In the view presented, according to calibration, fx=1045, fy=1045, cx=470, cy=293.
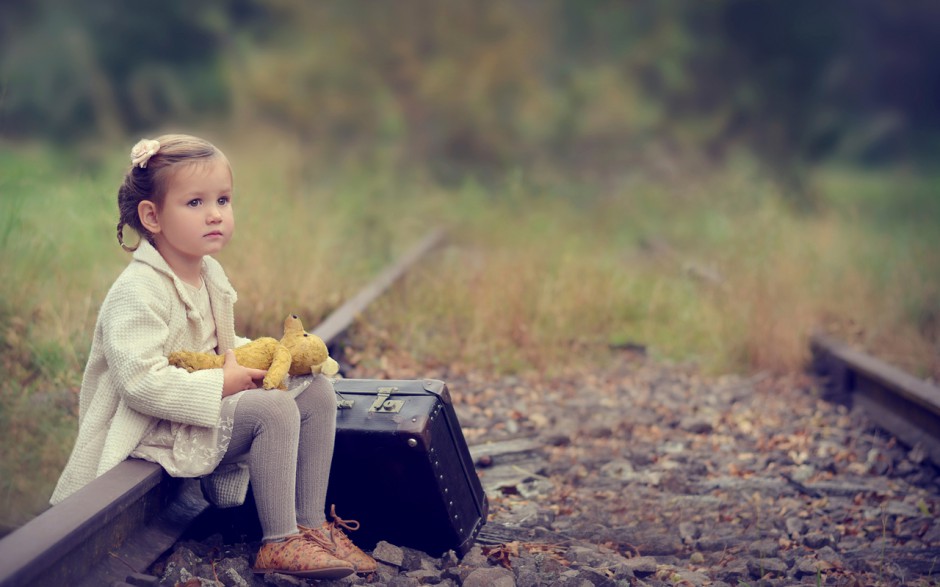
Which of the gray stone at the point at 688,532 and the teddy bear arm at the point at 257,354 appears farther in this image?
the gray stone at the point at 688,532

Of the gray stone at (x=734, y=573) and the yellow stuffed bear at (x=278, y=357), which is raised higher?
the yellow stuffed bear at (x=278, y=357)

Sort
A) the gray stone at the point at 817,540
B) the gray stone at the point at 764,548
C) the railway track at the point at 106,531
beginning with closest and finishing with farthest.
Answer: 1. the railway track at the point at 106,531
2. the gray stone at the point at 764,548
3. the gray stone at the point at 817,540

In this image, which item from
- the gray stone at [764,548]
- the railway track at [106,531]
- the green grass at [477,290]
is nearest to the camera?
the railway track at [106,531]

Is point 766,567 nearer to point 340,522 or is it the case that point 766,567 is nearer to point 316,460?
point 340,522

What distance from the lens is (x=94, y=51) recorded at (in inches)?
1011

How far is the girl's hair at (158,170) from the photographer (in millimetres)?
2820

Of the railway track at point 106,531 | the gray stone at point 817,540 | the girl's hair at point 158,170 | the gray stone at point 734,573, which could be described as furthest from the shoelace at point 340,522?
the gray stone at point 817,540

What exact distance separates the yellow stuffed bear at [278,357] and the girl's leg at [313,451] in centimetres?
8

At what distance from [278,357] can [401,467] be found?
552 mm

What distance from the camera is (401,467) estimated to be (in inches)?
123

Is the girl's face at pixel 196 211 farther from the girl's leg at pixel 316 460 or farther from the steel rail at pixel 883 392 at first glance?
the steel rail at pixel 883 392

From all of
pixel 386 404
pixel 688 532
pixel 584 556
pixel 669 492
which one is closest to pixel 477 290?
pixel 669 492

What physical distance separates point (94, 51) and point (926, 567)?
25565 millimetres

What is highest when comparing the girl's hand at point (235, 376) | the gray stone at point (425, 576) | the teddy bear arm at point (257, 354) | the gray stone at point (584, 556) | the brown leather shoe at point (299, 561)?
the teddy bear arm at point (257, 354)
